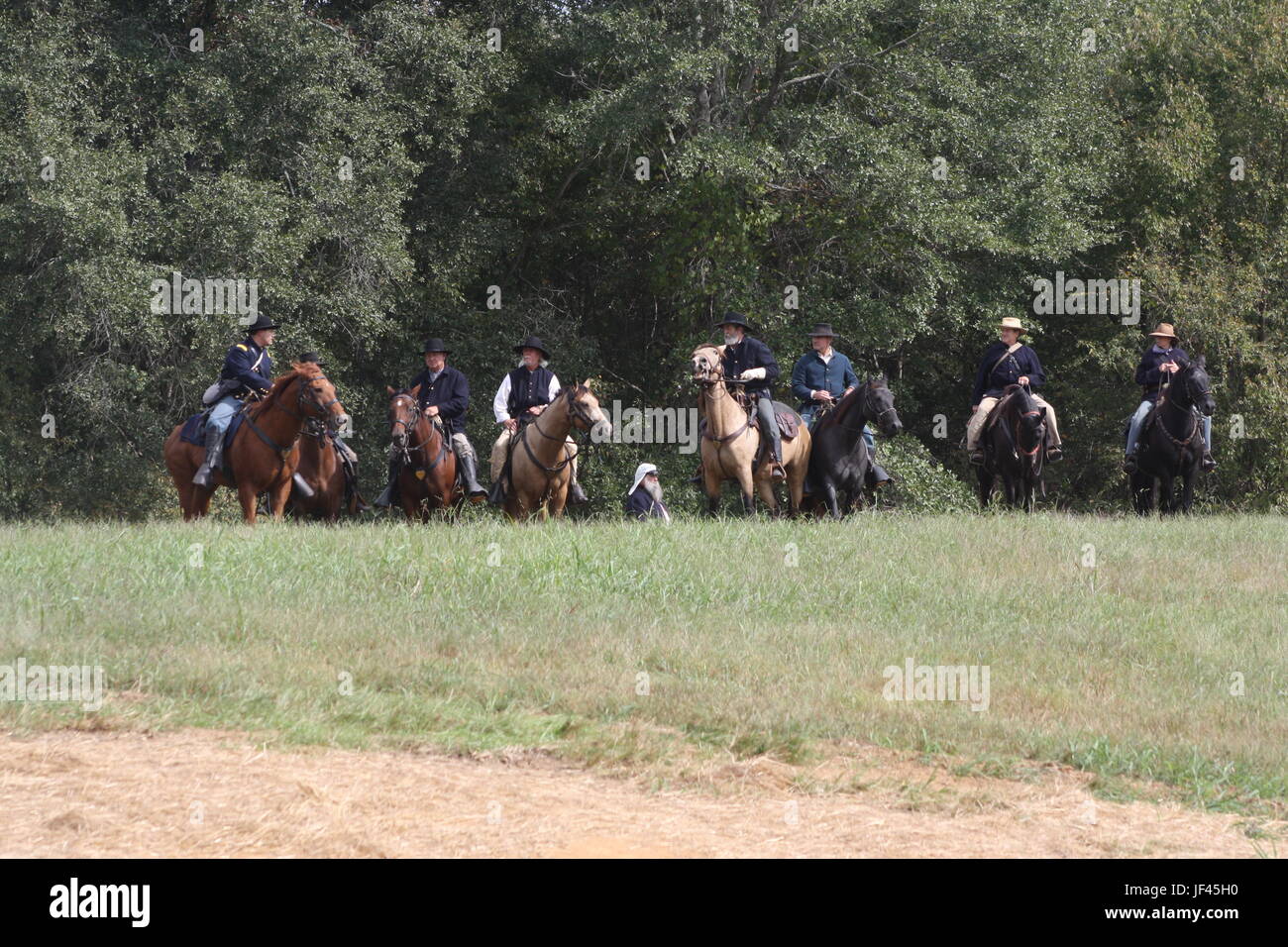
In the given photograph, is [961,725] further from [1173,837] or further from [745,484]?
[745,484]

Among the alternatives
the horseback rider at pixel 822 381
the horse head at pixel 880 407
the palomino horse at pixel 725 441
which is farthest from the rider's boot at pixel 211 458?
Result: the horse head at pixel 880 407

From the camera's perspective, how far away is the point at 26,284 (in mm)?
25562

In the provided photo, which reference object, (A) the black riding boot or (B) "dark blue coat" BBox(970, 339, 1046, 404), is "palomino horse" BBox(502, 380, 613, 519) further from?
(B) "dark blue coat" BBox(970, 339, 1046, 404)

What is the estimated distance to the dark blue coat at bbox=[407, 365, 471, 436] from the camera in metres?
19.8

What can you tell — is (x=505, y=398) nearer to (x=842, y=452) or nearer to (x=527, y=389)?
(x=527, y=389)

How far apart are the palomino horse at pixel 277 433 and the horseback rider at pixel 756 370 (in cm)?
464

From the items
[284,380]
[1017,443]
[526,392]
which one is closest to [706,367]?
[526,392]

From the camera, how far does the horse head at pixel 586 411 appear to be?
56.2 ft

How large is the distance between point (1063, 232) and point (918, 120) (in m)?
3.68

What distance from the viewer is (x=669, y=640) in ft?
36.9

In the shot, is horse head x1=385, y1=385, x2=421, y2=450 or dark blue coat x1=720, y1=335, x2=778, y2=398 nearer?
horse head x1=385, y1=385, x2=421, y2=450
